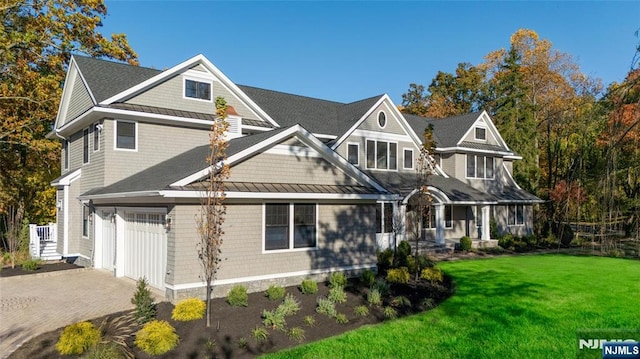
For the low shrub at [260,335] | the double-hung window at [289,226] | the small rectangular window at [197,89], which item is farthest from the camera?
the small rectangular window at [197,89]

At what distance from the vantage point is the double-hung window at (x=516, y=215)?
2952 cm

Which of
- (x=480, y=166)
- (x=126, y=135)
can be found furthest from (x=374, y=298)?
(x=480, y=166)

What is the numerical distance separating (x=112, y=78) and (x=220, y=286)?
426 inches

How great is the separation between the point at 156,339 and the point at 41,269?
37.8 feet

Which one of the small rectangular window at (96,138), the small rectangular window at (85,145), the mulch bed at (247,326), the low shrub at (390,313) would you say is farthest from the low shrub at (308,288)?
the small rectangular window at (85,145)

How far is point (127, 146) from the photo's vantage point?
51.9ft

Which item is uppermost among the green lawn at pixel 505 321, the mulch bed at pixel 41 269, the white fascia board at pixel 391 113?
the white fascia board at pixel 391 113

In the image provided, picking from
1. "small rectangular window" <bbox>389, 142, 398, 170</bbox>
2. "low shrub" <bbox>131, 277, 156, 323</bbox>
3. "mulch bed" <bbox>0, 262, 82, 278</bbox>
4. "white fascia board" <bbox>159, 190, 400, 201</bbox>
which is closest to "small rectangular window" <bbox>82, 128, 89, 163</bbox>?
"mulch bed" <bbox>0, 262, 82, 278</bbox>

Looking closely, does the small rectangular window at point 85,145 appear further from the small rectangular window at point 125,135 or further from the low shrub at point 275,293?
the low shrub at point 275,293

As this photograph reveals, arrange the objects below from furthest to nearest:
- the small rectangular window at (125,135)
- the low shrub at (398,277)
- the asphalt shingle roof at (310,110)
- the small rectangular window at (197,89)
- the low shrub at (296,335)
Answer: the asphalt shingle roof at (310,110) → the small rectangular window at (197,89) → the small rectangular window at (125,135) → the low shrub at (398,277) → the low shrub at (296,335)

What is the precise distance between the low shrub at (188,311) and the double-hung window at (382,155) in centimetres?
1530

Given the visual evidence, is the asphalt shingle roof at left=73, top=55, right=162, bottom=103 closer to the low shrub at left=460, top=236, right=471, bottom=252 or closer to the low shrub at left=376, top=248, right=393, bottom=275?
the low shrub at left=376, top=248, right=393, bottom=275

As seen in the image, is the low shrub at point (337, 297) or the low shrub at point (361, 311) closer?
the low shrub at point (361, 311)

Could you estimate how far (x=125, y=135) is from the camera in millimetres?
15805
